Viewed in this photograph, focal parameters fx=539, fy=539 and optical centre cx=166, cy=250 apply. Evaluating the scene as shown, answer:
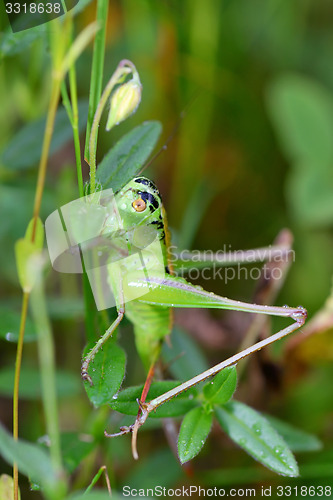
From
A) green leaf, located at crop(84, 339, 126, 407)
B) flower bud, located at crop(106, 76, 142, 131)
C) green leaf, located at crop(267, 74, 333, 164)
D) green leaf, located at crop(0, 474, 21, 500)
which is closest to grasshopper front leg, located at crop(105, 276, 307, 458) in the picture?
green leaf, located at crop(84, 339, 126, 407)

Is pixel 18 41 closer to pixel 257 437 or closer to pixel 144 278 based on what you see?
pixel 144 278

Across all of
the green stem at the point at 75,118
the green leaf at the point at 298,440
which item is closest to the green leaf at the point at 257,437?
the green leaf at the point at 298,440

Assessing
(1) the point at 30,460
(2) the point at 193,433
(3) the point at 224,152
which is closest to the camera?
(1) the point at 30,460

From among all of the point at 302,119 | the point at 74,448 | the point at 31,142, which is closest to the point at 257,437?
the point at 74,448

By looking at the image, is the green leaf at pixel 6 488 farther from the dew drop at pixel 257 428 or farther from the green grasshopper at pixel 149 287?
the dew drop at pixel 257 428

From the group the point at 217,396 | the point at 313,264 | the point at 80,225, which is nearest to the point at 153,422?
the point at 217,396
